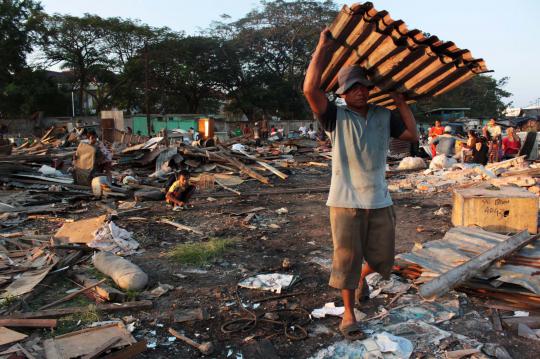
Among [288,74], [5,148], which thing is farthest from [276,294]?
[288,74]

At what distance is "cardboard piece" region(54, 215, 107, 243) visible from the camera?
5.57m

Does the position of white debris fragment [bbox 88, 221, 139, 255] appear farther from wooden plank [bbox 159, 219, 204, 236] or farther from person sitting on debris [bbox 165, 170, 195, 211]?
person sitting on debris [bbox 165, 170, 195, 211]

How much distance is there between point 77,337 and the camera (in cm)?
298

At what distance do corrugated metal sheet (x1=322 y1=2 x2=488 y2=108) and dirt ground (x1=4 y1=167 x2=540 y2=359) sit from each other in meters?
1.81

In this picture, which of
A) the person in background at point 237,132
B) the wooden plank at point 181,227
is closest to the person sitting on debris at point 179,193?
the wooden plank at point 181,227

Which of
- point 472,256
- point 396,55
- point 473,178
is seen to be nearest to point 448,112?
point 473,178

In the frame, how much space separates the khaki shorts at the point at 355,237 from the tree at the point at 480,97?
1854 inches

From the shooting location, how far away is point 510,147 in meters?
13.1

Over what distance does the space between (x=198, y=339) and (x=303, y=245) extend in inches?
102

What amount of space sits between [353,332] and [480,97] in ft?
173

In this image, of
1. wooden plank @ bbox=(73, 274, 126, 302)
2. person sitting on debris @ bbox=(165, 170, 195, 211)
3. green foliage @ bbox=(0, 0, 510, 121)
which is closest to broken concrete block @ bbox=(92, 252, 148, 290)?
wooden plank @ bbox=(73, 274, 126, 302)

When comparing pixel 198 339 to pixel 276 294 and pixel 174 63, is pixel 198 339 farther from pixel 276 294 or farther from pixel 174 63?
pixel 174 63

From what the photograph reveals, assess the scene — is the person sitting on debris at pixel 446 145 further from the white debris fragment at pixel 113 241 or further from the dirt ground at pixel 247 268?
the white debris fragment at pixel 113 241

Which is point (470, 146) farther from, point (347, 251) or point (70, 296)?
point (70, 296)
